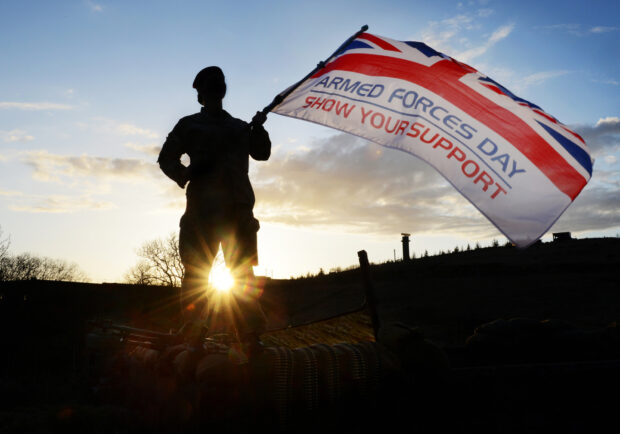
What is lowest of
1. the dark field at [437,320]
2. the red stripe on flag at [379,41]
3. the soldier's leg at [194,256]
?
the dark field at [437,320]

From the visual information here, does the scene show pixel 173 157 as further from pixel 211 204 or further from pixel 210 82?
pixel 210 82

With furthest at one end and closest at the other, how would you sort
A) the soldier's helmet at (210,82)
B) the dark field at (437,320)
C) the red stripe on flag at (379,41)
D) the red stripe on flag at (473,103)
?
the red stripe on flag at (379,41), the soldier's helmet at (210,82), the red stripe on flag at (473,103), the dark field at (437,320)

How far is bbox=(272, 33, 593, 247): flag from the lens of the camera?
142 inches

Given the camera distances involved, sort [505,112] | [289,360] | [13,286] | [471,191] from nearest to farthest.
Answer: [289,360], [471,191], [505,112], [13,286]

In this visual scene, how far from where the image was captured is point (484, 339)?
16.8ft

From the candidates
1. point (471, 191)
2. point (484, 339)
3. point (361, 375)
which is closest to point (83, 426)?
point (361, 375)

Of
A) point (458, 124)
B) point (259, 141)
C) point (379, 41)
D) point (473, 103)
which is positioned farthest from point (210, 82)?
point (473, 103)

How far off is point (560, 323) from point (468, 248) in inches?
1027

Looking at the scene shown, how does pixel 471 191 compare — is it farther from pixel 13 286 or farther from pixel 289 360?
pixel 13 286

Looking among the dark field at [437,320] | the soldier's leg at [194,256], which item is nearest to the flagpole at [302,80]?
the soldier's leg at [194,256]

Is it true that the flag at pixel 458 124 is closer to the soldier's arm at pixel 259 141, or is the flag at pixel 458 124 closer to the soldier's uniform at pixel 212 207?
the soldier's arm at pixel 259 141

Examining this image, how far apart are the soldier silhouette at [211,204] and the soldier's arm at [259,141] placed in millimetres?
128

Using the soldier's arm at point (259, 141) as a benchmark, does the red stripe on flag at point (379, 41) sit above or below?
above

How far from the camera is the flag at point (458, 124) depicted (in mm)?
3607
